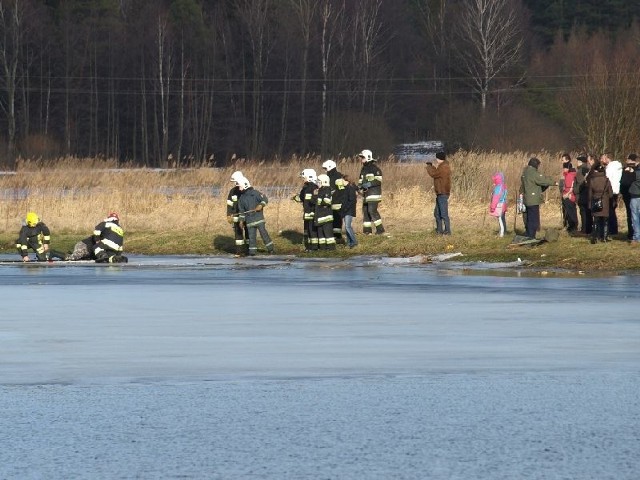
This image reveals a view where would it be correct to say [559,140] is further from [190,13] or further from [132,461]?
[132,461]

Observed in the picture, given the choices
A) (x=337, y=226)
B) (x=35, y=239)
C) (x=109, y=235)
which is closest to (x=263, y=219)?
(x=337, y=226)

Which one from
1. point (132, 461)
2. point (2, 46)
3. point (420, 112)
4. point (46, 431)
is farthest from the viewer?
point (420, 112)

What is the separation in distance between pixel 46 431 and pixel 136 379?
2314 millimetres

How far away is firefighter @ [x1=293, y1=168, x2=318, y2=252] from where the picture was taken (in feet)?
94.8

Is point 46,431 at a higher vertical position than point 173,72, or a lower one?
lower

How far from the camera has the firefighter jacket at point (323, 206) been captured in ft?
93.4

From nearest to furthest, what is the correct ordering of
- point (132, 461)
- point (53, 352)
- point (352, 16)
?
point (132, 461) < point (53, 352) < point (352, 16)

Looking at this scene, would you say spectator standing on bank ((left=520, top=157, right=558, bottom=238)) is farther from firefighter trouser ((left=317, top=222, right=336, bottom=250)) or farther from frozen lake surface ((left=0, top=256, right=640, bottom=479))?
frozen lake surface ((left=0, top=256, right=640, bottom=479))

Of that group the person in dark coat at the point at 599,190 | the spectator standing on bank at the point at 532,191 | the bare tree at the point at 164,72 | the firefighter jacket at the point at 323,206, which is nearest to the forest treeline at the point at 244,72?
the bare tree at the point at 164,72

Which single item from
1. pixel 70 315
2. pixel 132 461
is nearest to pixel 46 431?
pixel 132 461

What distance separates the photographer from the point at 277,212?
35844mm

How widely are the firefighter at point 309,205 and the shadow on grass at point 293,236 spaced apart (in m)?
1.76

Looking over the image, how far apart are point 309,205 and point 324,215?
0.52m

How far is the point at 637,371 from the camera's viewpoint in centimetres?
1230
